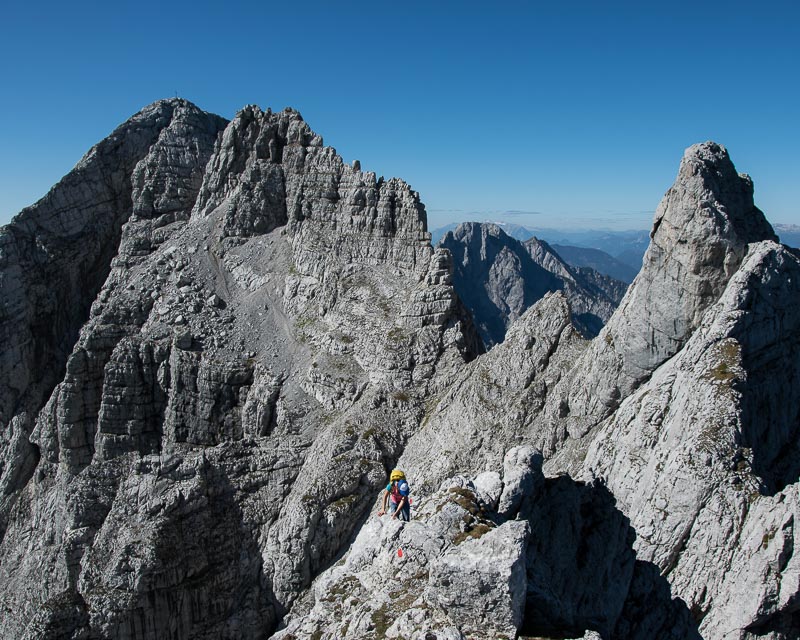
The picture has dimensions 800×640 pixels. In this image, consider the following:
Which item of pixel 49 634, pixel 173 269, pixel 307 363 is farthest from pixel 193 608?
pixel 173 269

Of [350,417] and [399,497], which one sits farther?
[350,417]

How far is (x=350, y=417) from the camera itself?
62.7 m

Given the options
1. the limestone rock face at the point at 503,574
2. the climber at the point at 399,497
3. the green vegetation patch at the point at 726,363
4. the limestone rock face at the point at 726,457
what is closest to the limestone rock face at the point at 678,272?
the limestone rock face at the point at 726,457

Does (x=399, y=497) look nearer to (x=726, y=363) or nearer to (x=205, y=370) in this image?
(x=726, y=363)

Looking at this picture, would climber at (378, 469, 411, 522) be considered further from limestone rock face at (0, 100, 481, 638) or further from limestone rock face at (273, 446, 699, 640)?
limestone rock face at (0, 100, 481, 638)

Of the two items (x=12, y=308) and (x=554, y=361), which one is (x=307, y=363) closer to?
(x=554, y=361)

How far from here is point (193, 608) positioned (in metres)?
56.7

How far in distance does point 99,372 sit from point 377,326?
3739cm

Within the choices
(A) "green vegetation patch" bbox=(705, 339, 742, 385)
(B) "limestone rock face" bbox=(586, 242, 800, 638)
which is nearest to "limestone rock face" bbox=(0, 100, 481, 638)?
(B) "limestone rock face" bbox=(586, 242, 800, 638)

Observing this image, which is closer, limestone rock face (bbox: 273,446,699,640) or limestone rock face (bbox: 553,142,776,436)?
limestone rock face (bbox: 273,446,699,640)

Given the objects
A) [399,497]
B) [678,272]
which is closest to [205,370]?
[399,497]

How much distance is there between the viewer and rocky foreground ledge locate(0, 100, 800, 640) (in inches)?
1119

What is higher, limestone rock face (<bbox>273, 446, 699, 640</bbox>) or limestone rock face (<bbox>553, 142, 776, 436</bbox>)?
limestone rock face (<bbox>553, 142, 776, 436</bbox>)

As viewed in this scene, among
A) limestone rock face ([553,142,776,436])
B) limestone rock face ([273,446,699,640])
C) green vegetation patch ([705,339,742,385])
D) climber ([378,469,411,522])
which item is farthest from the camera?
limestone rock face ([553,142,776,436])
